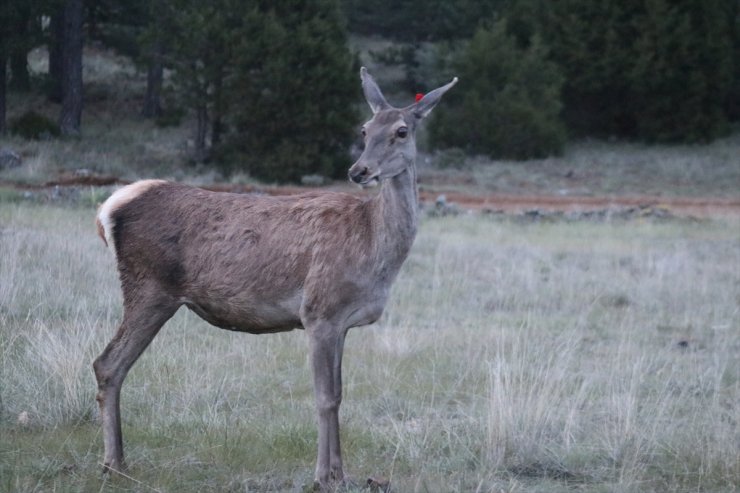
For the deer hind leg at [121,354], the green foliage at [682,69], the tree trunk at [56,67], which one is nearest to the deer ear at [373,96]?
the deer hind leg at [121,354]

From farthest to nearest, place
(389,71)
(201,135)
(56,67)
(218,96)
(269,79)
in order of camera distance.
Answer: (389,71)
(56,67)
(201,135)
(218,96)
(269,79)

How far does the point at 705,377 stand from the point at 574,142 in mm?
29520

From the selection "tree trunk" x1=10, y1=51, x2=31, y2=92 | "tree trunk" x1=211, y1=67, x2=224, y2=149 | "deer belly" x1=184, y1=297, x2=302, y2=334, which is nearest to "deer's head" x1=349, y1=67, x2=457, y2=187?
"deer belly" x1=184, y1=297, x2=302, y2=334

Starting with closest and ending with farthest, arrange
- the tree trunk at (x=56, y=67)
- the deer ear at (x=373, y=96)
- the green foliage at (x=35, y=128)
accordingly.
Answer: the deer ear at (x=373, y=96)
the green foliage at (x=35, y=128)
the tree trunk at (x=56, y=67)

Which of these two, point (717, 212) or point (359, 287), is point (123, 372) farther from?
point (717, 212)

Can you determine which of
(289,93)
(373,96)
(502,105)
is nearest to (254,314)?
(373,96)

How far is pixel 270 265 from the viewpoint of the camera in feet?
18.7

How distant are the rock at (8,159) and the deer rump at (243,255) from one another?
64.8 feet

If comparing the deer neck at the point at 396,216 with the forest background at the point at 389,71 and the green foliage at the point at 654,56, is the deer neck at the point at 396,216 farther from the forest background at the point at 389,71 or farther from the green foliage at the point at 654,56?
the green foliage at the point at 654,56

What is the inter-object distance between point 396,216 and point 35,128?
2671 centimetres

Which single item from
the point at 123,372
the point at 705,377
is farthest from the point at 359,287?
the point at 705,377

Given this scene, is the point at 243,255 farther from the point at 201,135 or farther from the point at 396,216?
the point at 201,135

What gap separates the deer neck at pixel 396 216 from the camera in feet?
18.7

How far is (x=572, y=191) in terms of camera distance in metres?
27.0
